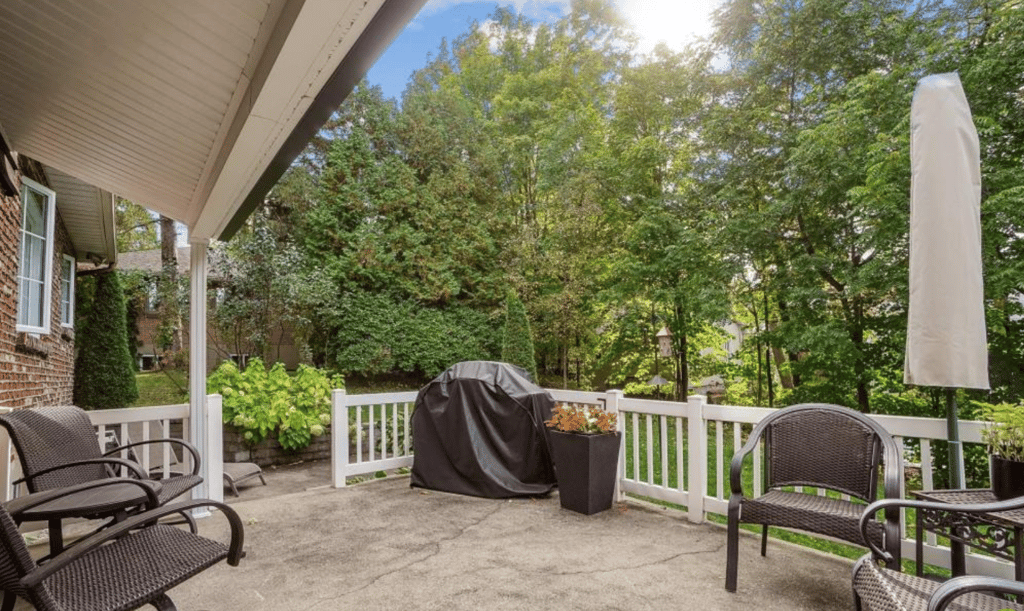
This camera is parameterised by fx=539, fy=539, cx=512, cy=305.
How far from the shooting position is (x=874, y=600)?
163cm

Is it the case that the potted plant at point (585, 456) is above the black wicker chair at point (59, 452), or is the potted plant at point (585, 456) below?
below

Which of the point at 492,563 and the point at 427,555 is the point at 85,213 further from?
the point at 492,563

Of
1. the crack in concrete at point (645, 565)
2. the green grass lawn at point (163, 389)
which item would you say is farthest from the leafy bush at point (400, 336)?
the crack in concrete at point (645, 565)

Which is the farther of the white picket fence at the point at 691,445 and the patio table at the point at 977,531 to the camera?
the white picket fence at the point at 691,445

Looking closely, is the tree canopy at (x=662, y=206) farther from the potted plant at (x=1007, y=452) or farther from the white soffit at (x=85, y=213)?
the potted plant at (x=1007, y=452)

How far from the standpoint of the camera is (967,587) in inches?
50.8

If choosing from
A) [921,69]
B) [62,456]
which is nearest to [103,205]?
[62,456]

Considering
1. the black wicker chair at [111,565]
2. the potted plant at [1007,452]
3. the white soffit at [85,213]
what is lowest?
the black wicker chair at [111,565]

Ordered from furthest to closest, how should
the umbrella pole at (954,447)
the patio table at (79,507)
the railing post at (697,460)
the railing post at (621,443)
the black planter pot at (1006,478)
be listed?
the railing post at (621,443) → the railing post at (697,460) → the umbrella pole at (954,447) → the patio table at (79,507) → the black planter pot at (1006,478)

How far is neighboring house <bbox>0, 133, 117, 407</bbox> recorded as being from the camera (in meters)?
3.88

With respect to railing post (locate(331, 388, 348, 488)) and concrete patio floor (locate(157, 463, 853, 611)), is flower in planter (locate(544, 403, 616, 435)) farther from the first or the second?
railing post (locate(331, 388, 348, 488))

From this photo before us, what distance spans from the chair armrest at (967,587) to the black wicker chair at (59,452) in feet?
9.96

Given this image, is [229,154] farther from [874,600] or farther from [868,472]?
[868,472]

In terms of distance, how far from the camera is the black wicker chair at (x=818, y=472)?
2451 millimetres
